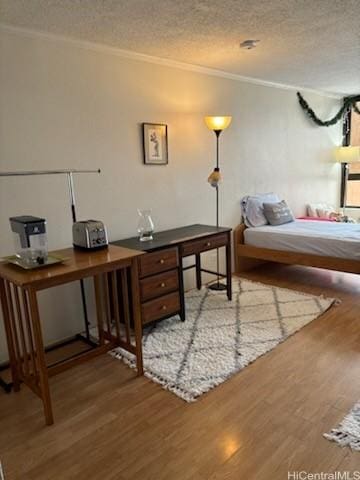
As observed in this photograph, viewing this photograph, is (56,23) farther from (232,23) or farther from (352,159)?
Answer: (352,159)

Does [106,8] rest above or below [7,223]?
above

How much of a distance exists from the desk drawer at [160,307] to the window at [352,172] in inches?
184

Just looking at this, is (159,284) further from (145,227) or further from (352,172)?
(352,172)

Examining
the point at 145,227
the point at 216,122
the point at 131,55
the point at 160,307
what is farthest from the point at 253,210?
the point at 131,55

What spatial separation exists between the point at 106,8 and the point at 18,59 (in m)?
0.73

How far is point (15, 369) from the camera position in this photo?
2180 mm

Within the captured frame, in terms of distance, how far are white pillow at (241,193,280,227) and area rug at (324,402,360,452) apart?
273cm

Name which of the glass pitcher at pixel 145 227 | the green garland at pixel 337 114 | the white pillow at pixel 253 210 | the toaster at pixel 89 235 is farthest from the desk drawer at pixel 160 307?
the green garland at pixel 337 114

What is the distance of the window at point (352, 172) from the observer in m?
6.10

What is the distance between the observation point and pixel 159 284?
9.21 ft

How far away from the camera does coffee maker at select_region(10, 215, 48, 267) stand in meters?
2.00

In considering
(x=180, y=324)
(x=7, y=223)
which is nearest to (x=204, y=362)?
(x=180, y=324)

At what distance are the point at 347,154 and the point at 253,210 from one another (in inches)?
101

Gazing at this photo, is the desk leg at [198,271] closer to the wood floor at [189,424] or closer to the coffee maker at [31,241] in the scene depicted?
the wood floor at [189,424]
